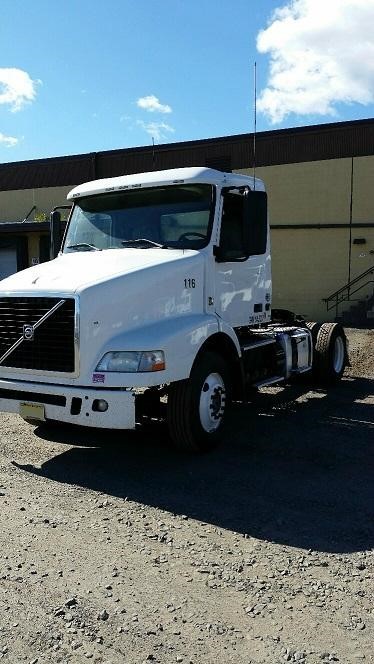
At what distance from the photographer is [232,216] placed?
6980 millimetres

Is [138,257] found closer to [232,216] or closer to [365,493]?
[232,216]

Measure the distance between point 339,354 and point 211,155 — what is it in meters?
16.8

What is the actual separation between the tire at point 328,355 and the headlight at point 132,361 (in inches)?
205

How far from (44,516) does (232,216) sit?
3776mm

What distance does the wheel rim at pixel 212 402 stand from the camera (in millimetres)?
6234

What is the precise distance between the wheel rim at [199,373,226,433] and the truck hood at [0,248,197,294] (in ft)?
4.20

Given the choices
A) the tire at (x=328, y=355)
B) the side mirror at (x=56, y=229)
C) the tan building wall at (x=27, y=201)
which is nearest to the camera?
the side mirror at (x=56, y=229)

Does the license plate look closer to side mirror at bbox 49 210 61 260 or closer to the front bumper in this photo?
the front bumper

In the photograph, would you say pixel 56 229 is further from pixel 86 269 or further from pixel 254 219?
pixel 254 219

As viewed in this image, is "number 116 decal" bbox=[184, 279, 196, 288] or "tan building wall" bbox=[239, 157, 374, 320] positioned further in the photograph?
"tan building wall" bbox=[239, 157, 374, 320]

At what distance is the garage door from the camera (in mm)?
30391

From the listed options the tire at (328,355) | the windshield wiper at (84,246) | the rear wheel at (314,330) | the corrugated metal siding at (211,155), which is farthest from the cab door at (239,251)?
the corrugated metal siding at (211,155)

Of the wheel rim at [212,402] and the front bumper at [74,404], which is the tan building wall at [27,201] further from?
the front bumper at [74,404]

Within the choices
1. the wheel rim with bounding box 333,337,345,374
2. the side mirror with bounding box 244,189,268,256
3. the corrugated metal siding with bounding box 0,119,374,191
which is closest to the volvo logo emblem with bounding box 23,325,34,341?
the side mirror with bounding box 244,189,268,256
